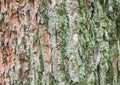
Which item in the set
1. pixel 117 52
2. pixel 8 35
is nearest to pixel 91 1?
pixel 117 52

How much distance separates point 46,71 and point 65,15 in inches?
8.7

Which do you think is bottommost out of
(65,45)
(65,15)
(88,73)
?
(88,73)

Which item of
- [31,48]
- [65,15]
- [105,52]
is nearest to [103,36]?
[105,52]

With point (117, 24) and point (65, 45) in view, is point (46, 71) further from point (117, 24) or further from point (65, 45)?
point (117, 24)

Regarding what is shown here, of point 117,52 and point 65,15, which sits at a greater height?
point 65,15

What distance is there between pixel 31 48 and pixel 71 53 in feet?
0.50

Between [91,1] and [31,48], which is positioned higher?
[91,1]

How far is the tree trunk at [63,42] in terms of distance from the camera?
65.1 inches

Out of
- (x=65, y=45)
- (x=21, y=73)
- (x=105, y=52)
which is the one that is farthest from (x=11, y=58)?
(x=105, y=52)

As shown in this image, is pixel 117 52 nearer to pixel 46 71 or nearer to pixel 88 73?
pixel 88 73

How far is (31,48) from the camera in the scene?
1.67m

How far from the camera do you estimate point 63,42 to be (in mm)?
1653

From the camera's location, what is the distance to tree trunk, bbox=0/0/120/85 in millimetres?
1654

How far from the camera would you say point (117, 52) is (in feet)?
5.57
